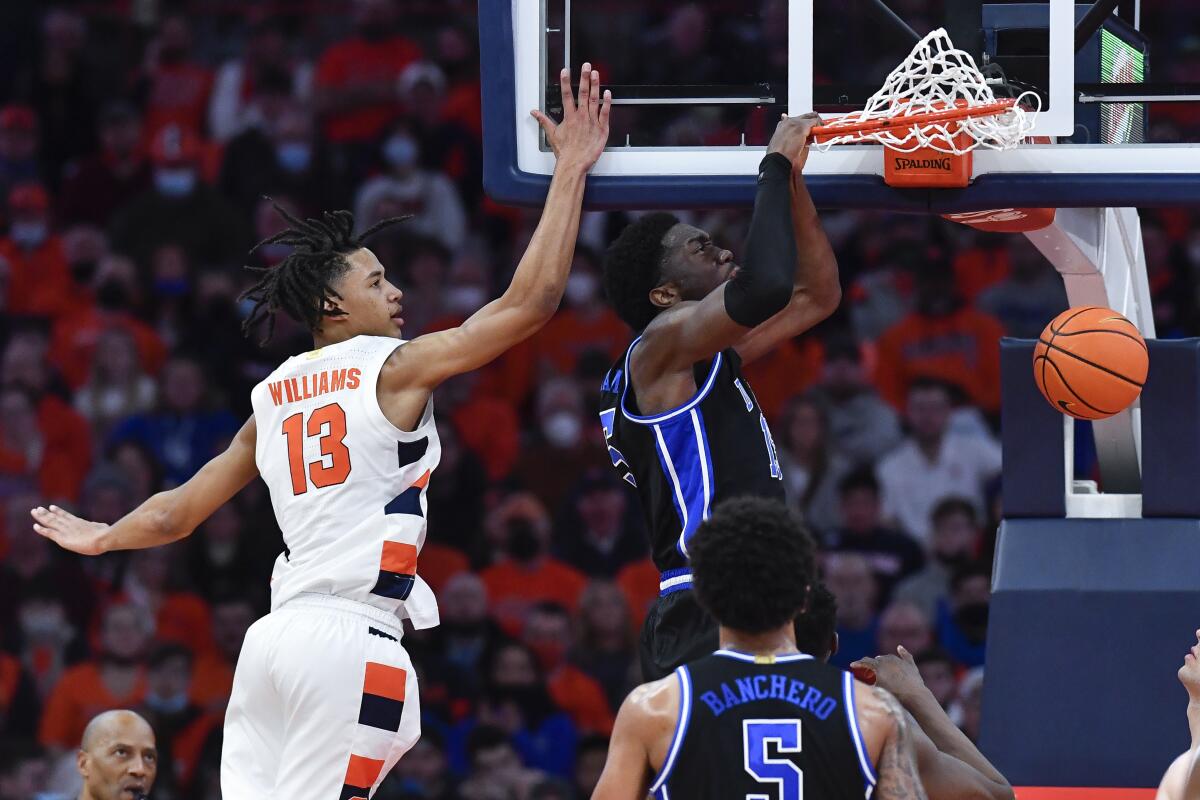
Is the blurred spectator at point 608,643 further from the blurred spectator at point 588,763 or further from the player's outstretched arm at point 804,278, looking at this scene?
the player's outstretched arm at point 804,278

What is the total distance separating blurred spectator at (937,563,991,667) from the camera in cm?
911

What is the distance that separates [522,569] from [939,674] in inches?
89.1

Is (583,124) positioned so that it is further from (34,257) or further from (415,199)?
(34,257)

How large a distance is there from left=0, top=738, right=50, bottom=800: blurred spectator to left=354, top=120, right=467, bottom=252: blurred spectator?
3.67m

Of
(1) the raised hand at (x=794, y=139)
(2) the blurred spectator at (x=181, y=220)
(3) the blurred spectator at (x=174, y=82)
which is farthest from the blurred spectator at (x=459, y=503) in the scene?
(1) the raised hand at (x=794, y=139)

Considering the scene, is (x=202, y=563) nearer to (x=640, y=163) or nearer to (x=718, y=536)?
(x=640, y=163)

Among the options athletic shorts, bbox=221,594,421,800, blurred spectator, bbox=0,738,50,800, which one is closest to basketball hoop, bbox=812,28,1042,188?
athletic shorts, bbox=221,594,421,800

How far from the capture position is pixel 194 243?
36.8 ft

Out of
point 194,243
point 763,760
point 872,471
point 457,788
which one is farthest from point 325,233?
point 194,243

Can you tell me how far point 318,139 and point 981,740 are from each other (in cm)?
682

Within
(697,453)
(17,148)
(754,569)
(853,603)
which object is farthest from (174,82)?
(754,569)

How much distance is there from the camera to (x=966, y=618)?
913cm

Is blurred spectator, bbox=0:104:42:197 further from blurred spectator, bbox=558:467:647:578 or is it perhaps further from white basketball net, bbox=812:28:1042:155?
white basketball net, bbox=812:28:1042:155

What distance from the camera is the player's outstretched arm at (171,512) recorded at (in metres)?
5.23
